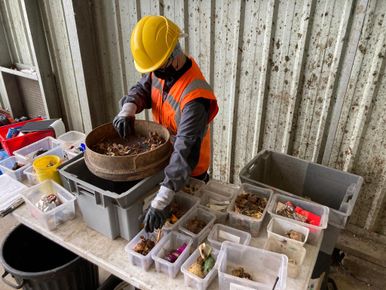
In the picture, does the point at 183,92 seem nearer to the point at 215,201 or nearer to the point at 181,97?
the point at 181,97

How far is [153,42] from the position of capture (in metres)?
1.41

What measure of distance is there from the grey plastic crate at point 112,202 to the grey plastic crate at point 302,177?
0.62 metres

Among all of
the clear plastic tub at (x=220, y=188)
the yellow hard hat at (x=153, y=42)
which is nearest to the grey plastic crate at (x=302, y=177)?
the clear plastic tub at (x=220, y=188)

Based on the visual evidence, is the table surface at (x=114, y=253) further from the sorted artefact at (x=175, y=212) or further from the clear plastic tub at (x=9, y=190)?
the sorted artefact at (x=175, y=212)

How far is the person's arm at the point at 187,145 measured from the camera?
1.36m

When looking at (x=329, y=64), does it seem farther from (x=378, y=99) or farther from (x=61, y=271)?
(x=61, y=271)

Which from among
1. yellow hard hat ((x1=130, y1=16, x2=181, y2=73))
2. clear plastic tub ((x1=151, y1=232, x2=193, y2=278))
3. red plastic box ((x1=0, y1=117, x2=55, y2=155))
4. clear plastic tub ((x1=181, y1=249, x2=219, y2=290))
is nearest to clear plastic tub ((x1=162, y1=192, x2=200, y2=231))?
clear plastic tub ((x1=151, y1=232, x2=193, y2=278))

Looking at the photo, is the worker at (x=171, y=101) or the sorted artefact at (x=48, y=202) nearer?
the worker at (x=171, y=101)

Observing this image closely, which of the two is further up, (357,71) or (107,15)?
(107,15)

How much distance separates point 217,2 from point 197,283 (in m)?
1.82

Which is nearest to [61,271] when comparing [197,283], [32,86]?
[197,283]

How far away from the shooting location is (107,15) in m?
2.71

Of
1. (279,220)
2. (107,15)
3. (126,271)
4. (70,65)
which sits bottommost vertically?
(126,271)

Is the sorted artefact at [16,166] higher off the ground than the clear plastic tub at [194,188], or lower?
lower
